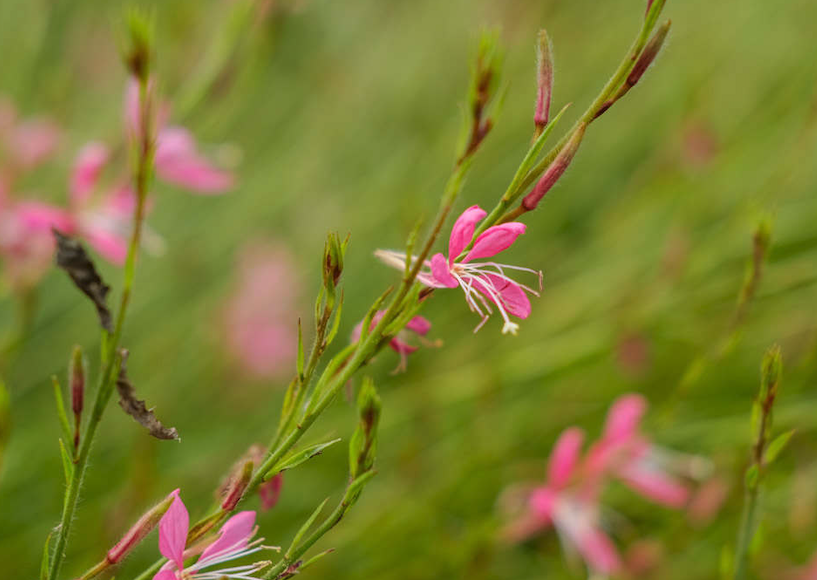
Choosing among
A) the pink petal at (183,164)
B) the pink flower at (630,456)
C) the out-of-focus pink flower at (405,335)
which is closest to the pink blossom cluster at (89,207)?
the pink petal at (183,164)

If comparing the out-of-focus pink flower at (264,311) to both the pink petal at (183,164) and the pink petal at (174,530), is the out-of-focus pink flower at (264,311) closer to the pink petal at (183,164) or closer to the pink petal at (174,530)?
the pink petal at (183,164)

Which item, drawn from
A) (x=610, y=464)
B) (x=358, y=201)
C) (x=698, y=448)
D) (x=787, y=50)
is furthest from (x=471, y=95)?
(x=787, y=50)

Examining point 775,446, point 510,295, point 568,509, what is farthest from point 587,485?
point 510,295

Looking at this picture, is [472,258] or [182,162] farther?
[182,162]

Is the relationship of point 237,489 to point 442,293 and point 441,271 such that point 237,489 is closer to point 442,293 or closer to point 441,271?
point 441,271

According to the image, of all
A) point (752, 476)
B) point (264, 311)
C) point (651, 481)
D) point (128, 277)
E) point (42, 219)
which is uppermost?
point (264, 311)

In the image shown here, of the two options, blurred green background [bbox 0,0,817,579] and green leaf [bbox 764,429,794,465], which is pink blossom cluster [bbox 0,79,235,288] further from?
green leaf [bbox 764,429,794,465]

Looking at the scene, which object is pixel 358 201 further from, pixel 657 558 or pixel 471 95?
pixel 471 95
